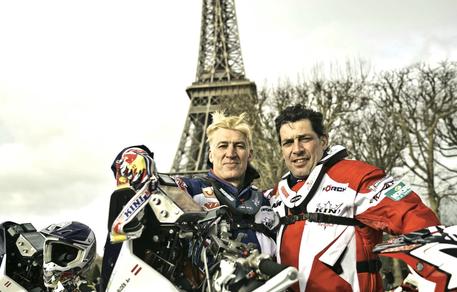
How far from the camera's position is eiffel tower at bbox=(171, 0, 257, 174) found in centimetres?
4656

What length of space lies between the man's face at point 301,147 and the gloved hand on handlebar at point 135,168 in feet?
5.03

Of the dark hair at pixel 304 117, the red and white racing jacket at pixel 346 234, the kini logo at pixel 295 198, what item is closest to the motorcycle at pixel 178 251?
the red and white racing jacket at pixel 346 234

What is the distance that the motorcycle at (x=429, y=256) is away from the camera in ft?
8.63

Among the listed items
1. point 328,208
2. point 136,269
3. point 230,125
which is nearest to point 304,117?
point 230,125

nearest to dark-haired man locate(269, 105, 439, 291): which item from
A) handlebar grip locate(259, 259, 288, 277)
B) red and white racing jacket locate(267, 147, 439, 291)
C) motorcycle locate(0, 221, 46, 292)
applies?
red and white racing jacket locate(267, 147, 439, 291)

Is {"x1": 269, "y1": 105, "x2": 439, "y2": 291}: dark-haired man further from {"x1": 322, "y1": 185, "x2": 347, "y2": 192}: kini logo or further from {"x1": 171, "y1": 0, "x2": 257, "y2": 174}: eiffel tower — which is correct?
{"x1": 171, "y1": 0, "x2": 257, "y2": 174}: eiffel tower

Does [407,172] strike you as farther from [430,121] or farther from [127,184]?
[127,184]

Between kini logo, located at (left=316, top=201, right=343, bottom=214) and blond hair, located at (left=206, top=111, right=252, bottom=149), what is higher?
blond hair, located at (left=206, top=111, right=252, bottom=149)

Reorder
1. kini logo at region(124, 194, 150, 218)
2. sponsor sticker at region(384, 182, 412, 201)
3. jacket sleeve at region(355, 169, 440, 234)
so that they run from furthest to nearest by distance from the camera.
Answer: sponsor sticker at region(384, 182, 412, 201) → jacket sleeve at region(355, 169, 440, 234) → kini logo at region(124, 194, 150, 218)

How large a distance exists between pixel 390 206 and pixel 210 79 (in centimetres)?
4974

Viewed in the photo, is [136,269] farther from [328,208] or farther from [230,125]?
[230,125]

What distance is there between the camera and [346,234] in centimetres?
379

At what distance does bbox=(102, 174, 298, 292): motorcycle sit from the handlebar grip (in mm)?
47

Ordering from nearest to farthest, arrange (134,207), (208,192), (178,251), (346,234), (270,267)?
(270,267) → (134,207) → (178,251) → (346,234) → (208,192)
